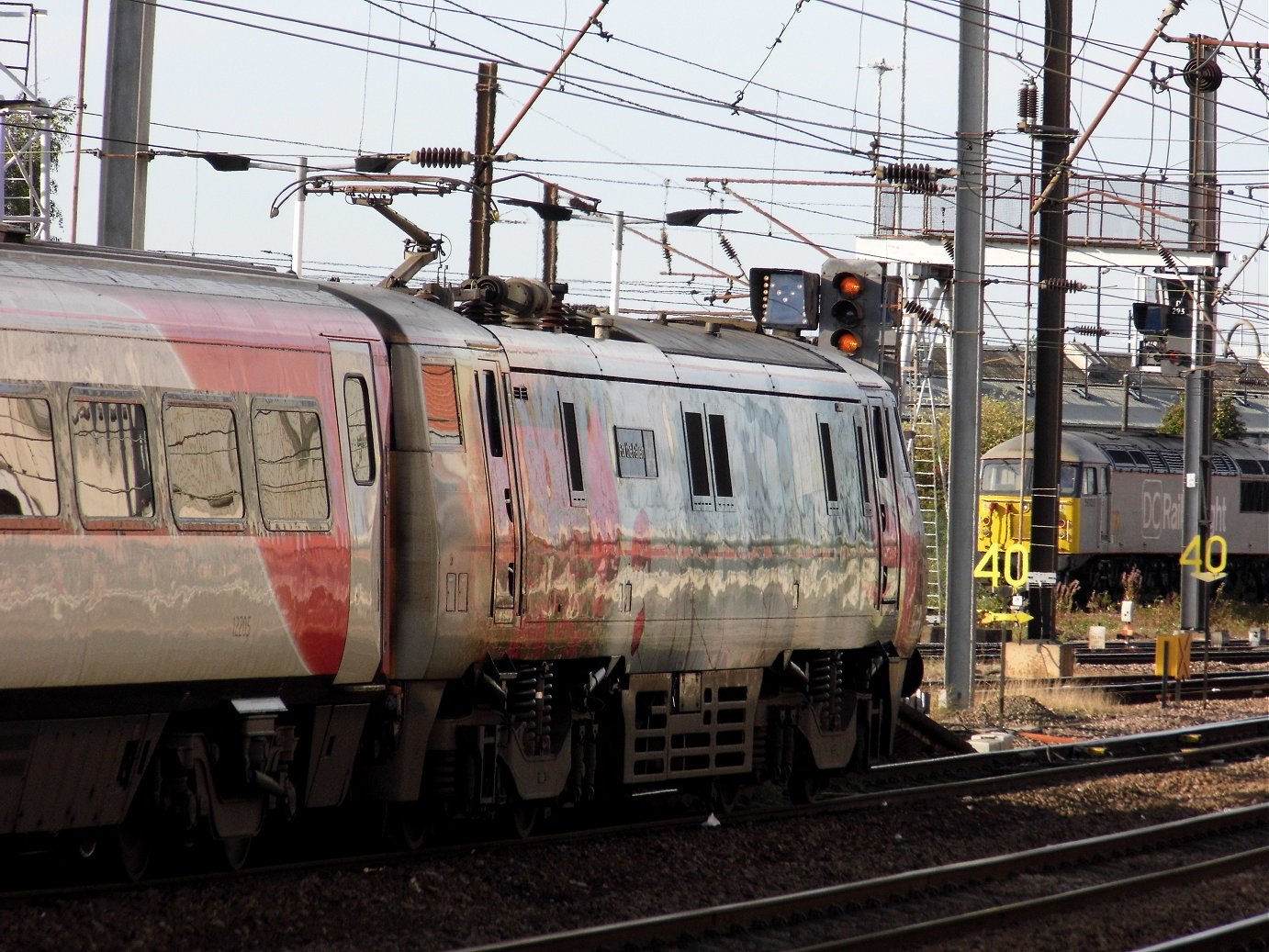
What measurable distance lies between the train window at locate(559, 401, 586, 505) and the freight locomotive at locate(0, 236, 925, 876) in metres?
0.02

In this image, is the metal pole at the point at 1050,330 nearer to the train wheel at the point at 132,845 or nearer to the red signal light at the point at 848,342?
the red signal light at the point at 848,342

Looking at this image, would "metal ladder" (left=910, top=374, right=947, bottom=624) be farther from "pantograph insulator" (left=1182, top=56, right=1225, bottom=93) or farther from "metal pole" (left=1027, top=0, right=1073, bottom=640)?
"pantograph insulator" (left=1182, top=56, right=1225, bottom=93)

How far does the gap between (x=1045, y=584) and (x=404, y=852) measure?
16499 millimetres

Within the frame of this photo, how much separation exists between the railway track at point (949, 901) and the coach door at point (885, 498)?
267cm

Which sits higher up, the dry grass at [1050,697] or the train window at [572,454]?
the train window at [572,454]

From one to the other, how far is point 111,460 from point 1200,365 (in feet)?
86.5

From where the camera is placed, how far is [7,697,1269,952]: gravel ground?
917 centimetres

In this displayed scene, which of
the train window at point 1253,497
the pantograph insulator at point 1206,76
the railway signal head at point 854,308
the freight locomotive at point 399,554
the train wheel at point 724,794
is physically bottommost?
the train wheel at point 724,794

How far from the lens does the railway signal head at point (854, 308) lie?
54.7 ft

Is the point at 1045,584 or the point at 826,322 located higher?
the point at 826,322

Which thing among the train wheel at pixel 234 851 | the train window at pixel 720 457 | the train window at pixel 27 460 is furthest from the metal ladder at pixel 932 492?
the train window at pixel 27 460

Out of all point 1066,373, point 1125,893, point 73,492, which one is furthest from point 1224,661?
point 1066,373

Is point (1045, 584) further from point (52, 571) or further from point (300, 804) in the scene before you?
point (52, 571)

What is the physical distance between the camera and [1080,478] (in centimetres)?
4425
